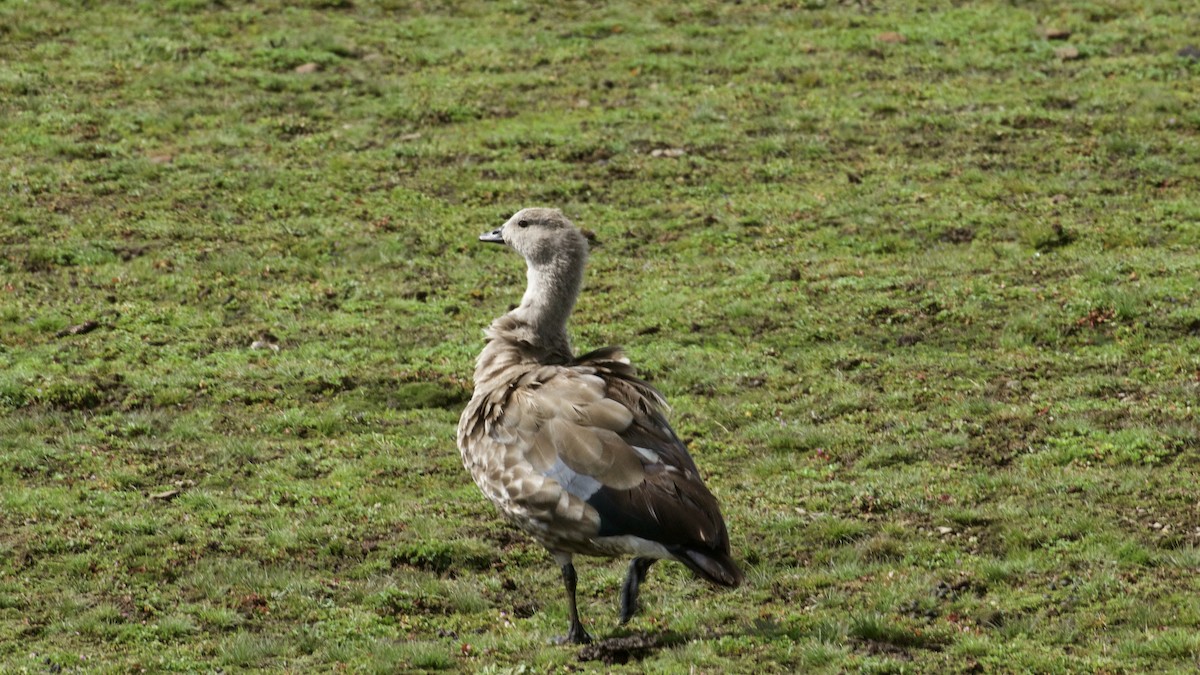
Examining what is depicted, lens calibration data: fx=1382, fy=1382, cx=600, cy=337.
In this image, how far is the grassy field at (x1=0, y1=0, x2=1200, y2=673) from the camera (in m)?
11.0

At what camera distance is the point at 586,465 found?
9766mm

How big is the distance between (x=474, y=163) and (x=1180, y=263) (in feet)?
38.4

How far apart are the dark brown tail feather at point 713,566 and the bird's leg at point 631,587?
1.00m

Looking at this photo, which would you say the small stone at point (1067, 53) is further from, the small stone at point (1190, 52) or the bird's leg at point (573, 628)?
the bird's leg at point (573, 628)

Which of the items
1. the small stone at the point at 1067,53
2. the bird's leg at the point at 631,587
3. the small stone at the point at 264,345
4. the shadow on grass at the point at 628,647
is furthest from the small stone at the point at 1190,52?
the shadow on grass at the point at 628,647

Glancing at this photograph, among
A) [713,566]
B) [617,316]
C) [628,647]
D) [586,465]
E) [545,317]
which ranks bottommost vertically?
[617,316]

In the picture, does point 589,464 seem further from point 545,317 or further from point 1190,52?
point 1190,52

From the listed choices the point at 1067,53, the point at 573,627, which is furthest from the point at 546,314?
the point at 1067,53

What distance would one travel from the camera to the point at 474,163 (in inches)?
960

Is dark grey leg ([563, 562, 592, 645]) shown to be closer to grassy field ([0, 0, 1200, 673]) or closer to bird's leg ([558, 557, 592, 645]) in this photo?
bird's leg ([558, 557, 592, 645])

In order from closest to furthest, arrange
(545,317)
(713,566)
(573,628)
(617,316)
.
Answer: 1. (713,566)
2. (573,628)
3. (545,317)
4. (617,316)

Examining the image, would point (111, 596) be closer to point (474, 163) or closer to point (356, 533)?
point (356, 533)

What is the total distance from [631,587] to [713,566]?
4.34 ft

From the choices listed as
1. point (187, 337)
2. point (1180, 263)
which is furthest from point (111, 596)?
point (1180, 263)
